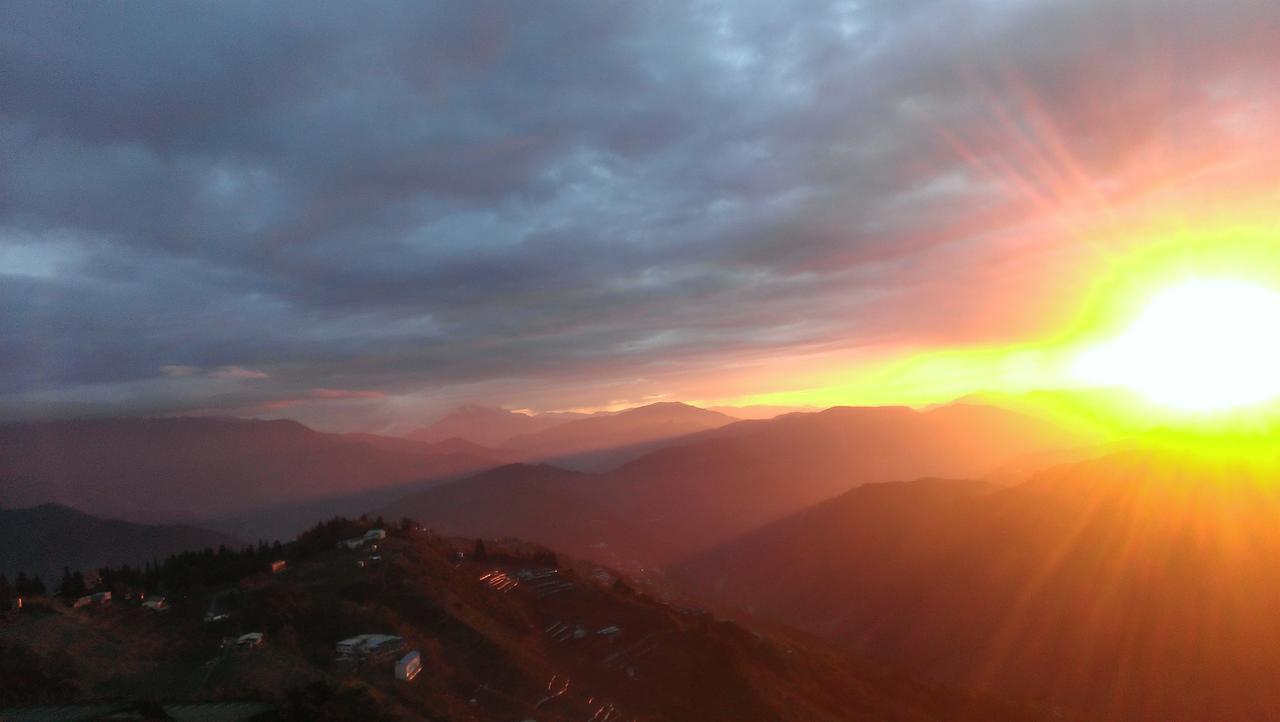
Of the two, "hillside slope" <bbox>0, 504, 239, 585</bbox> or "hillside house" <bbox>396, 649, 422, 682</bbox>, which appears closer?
"hillside house" <bbox>396, 649, 422, 682</bbox>

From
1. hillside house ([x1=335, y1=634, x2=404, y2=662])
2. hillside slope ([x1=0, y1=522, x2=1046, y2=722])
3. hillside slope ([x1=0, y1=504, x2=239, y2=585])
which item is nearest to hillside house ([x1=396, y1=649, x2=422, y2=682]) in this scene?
hillside slope ([x1=0, y1=522, x2=1046, y2=722])

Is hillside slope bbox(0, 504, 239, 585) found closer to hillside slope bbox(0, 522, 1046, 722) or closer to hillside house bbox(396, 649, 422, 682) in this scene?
hillside slope bbox(0, 522, 1046, 722)

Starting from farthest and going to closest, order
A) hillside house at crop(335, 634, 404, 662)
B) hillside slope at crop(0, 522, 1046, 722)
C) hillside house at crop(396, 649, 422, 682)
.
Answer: hillside house at crop(335, 634, 404, 662) < hillside house at crop(396, 649, 422, 682) < hillside slope at crop(0, 522, 1046, 722)

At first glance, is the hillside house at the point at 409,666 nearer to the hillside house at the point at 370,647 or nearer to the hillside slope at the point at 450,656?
the hillside slope at the point at 450,656

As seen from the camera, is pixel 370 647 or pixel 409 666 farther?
pixel 370 647

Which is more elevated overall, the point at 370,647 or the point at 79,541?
the point at 370,647

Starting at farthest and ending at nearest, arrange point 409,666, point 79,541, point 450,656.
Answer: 1. point 79,541
2. point 450,656
3. point 409,666

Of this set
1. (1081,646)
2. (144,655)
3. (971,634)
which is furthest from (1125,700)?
(144,655)

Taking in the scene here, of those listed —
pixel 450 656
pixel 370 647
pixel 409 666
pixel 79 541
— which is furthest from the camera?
pixel 79 541

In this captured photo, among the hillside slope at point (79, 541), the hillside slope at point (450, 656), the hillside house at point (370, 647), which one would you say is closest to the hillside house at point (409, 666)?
the hillside slope at point (450, 656)

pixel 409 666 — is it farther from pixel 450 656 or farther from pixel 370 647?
pixel 450 656

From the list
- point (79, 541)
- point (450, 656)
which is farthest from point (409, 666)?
point (79, 541)
